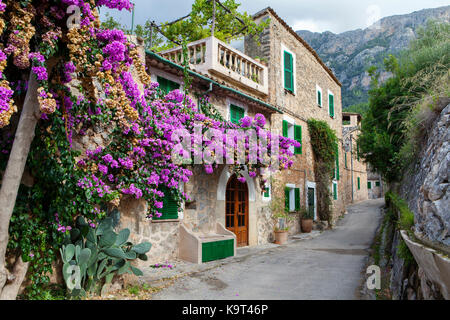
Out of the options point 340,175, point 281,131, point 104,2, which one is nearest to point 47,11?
point 104,2

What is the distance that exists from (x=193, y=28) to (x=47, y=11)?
9511 mm

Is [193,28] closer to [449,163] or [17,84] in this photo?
[17,84]

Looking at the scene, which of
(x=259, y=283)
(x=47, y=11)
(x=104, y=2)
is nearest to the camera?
(x=47, y=11)

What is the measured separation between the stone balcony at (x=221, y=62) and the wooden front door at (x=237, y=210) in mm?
3285

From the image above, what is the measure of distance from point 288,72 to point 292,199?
17.6ft

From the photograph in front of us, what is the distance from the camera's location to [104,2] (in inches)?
182

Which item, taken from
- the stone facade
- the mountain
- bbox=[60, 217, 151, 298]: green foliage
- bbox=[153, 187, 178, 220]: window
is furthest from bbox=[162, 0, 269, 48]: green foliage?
the mountain

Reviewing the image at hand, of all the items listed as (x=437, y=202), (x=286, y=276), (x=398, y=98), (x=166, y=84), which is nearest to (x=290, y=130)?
(x=398, y=98)

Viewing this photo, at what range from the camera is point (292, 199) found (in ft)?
43.9

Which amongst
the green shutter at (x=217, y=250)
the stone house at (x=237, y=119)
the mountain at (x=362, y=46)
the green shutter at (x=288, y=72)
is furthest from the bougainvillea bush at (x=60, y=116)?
the mountain at (x=362, y=46)

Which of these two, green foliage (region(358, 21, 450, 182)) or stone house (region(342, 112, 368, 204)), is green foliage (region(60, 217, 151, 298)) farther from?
stone house (region(342, 112, 368, 204))

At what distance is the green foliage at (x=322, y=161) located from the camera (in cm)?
1532

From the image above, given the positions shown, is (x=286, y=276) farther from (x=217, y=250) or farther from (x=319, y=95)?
(x=319, y=95)

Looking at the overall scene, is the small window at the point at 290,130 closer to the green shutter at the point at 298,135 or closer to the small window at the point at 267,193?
the green shutter at the point at 298,135
